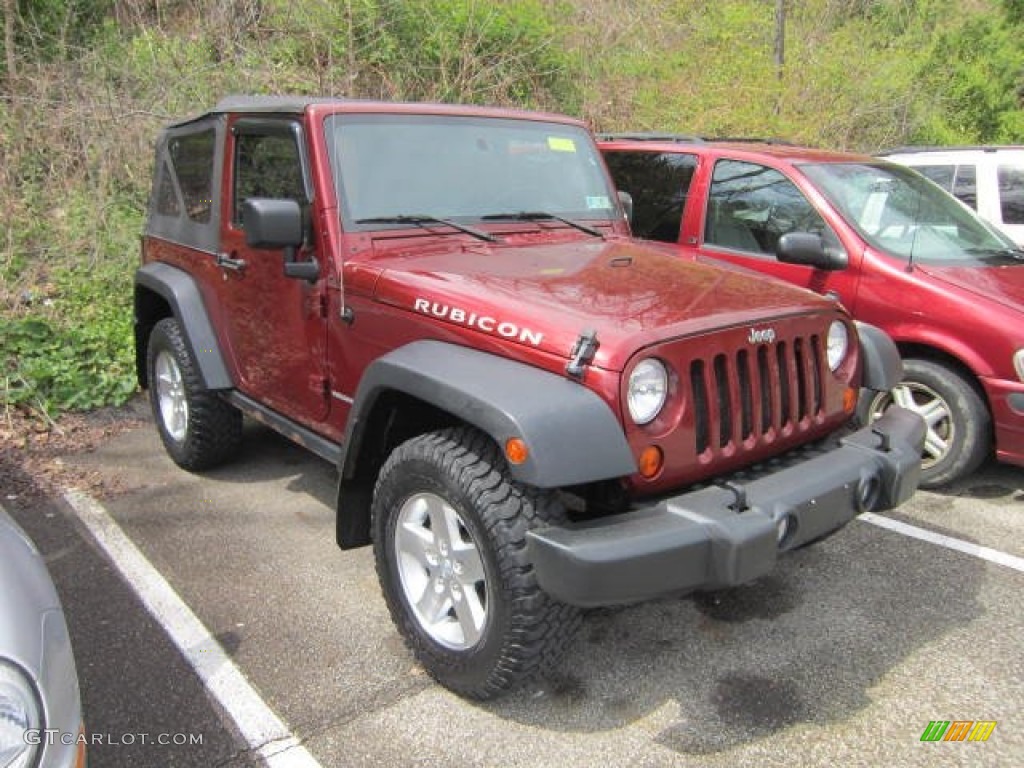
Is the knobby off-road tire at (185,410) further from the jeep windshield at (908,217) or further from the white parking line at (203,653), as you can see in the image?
the jeep windshield at (908,217)

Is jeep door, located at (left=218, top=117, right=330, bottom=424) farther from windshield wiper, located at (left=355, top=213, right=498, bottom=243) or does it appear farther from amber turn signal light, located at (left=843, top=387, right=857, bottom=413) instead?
amber turn signal light, located at (left=843, top=387, right=857, bottom=413)

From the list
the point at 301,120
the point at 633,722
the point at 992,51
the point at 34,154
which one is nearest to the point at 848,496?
the point at 633,722

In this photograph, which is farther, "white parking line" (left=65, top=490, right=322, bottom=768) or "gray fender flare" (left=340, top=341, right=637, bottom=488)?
"white parking line" (left=65, top=490, right=322, bottom=768)

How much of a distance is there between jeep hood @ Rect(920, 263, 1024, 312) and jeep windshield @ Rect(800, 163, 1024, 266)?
9cm

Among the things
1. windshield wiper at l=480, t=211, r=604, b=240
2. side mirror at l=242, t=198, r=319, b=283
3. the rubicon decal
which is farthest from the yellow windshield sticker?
the rubicon decal

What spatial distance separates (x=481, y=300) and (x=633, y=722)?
1431 mm

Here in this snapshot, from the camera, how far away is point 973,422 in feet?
13.7

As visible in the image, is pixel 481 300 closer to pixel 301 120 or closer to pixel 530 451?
pixel 530 451

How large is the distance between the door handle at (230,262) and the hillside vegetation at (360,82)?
2.21 m

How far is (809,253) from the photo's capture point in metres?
4.44

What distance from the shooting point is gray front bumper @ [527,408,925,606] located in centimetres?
210

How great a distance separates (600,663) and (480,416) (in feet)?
3.77

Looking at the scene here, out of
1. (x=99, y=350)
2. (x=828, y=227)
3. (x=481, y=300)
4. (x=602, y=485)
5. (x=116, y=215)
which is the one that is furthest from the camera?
(x=116, y=215)

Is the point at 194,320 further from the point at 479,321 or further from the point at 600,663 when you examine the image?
the point at 600,663
